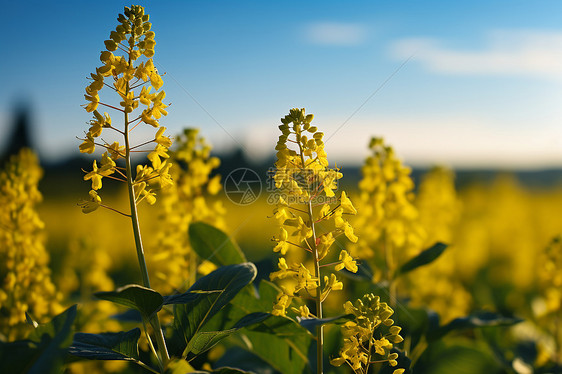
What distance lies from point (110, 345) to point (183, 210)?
1844 mm

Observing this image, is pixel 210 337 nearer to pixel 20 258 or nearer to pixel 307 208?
pixel 307 208

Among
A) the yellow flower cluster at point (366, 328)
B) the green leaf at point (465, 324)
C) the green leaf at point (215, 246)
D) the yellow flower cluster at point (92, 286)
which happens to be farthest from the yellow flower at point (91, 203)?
the yellow flower cluster at point (92, 286)

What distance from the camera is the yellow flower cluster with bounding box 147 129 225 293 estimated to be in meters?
3.66

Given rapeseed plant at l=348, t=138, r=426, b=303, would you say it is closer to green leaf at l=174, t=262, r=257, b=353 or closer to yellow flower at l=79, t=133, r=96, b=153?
green leaf at l=174, t=262, r=257, b=353

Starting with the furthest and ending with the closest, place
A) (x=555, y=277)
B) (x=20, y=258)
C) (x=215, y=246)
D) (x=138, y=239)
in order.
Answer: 1. (x=555, y=277)
2. (x=20, y=258)
3. (x=215, y=246)
4. (x=138, y=239)

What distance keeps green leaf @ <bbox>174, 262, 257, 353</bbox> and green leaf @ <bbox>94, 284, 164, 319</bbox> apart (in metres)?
0.23

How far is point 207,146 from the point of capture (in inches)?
154

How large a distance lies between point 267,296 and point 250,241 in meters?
10.3

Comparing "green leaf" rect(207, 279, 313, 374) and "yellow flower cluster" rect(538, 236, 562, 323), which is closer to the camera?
"green leaf" rect(207, 279, 313, 374)

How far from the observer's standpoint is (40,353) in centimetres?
161

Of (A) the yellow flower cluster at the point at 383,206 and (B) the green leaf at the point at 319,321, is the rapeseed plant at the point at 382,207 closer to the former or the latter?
(A) the yellow flower cluster at the point at 383,206

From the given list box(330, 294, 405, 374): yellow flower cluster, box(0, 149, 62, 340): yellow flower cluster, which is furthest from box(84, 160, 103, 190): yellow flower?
box(0, 149, 62, 340): yellow flower cluster

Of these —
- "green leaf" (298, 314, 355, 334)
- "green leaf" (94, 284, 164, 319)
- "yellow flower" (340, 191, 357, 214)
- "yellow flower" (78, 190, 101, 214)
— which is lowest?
"green leaf" (298, 314, 355, 334)

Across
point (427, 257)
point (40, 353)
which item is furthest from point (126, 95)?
point (427, 257)
